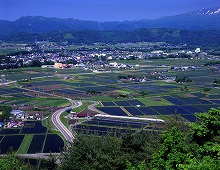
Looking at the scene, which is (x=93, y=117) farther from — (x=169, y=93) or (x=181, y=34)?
(x=181, y=34)

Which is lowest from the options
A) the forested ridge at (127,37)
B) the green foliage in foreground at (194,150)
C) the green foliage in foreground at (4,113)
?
the green foliage in foreground at (4,113)

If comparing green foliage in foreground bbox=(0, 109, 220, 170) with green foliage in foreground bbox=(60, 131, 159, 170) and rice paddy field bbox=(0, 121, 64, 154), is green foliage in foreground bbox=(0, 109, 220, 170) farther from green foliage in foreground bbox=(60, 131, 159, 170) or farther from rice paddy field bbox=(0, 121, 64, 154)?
rice paddy field bbox=(0, 121, 64, 154)

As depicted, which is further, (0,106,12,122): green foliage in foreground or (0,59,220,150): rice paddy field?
(0,106,12,122): green foliage in foreground

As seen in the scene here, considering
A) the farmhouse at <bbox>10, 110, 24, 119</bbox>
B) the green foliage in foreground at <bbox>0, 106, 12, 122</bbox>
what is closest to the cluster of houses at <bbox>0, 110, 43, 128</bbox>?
the farmhouse at <bbox>10, 110, 24, 119</bbox>

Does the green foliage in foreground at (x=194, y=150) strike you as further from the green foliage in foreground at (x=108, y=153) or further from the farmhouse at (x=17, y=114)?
the farmhouse at (x=17, y=114)

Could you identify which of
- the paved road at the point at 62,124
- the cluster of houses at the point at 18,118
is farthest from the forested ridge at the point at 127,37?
the cluster of houses at the point at 18,118

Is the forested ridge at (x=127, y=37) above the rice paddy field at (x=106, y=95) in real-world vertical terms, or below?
above

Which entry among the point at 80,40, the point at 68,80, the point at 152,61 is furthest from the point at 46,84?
the point at 80,40

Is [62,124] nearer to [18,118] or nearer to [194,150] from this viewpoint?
[18,118]

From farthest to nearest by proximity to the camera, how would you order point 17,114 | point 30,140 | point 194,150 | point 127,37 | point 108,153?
point 127,37, point 17,114, point 30,140, point 108,153, point 194,150

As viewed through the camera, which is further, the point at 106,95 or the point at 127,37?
the point at 127,37

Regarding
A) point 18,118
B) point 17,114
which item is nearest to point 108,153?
point 18,118
